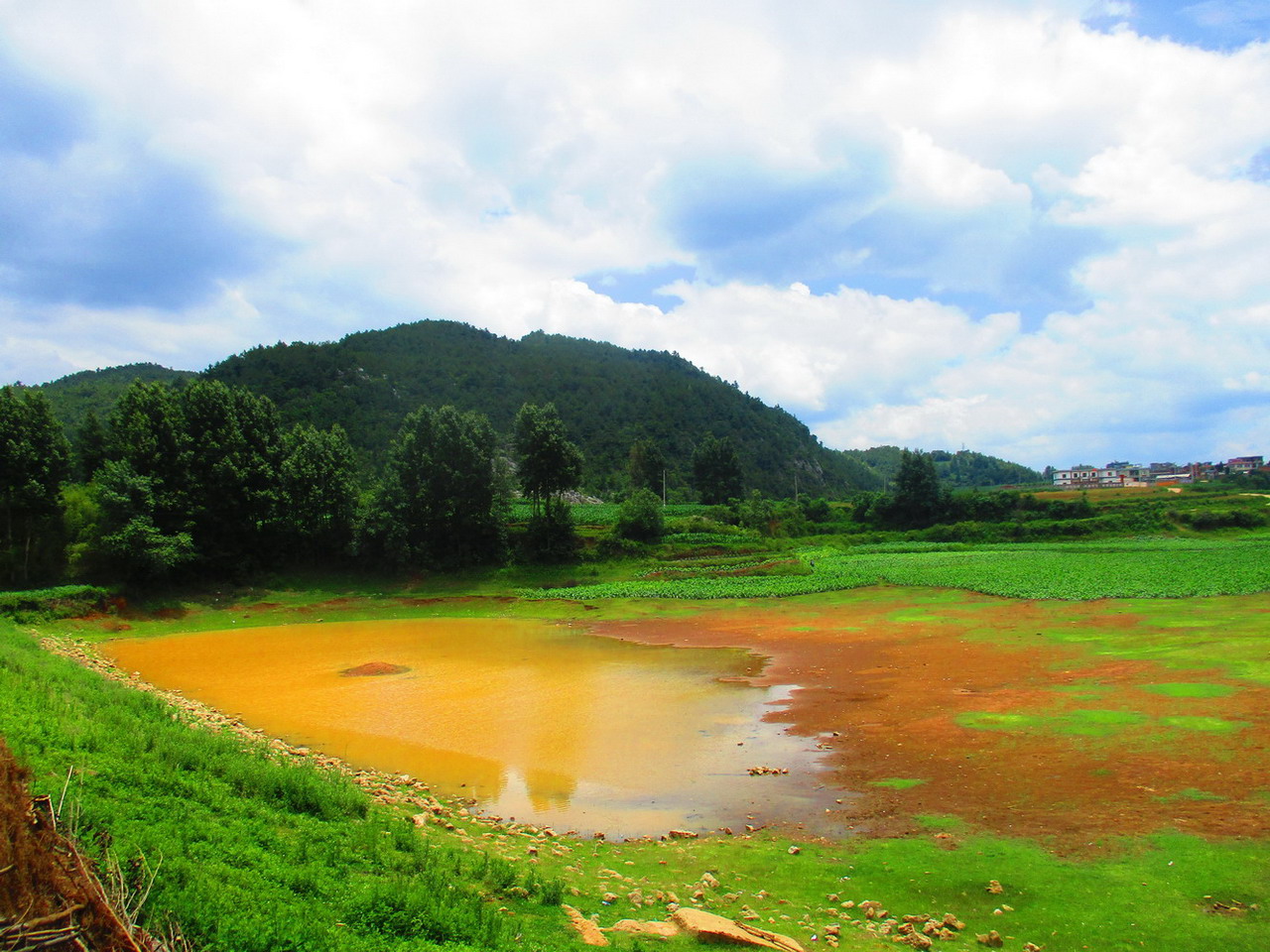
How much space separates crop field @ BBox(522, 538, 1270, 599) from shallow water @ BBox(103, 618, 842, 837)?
655 inches

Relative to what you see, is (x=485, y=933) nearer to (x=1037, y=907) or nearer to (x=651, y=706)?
(x=1037, y=907)

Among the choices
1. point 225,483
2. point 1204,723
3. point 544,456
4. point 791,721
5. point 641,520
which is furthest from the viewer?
point 641,520

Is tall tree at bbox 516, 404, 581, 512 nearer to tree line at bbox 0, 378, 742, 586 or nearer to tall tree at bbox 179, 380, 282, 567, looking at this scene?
tree line at bbox 0, 378, 742, 586

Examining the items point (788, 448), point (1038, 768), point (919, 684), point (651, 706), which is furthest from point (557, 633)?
point (788, 448)

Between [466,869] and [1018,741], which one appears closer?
[466,869]

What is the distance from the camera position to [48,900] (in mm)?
5367

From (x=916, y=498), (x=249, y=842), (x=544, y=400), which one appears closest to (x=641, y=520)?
(x=916, y=498)

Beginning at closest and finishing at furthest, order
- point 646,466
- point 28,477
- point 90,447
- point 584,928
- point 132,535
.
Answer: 1. point 584,928
2. point 132,535
3. point 28,477
4. point 90,447
5. point 646,466

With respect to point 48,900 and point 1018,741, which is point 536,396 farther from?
point 48,900

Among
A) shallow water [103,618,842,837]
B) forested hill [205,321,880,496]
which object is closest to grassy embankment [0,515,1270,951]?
shallow water [103,618,842,837]

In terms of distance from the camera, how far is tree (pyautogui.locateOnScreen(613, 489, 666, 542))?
61.7 m

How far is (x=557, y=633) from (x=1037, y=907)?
2848 cm

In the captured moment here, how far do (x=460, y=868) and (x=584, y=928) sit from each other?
89.9 inches

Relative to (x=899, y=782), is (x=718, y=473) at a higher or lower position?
higher
